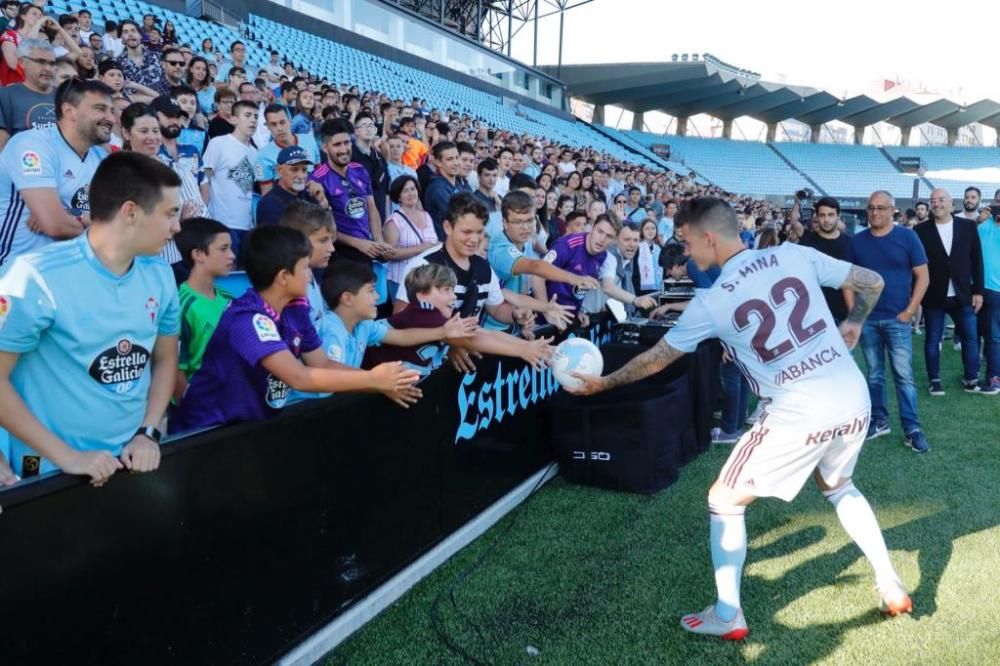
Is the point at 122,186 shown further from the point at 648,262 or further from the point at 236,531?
the point at 648,262

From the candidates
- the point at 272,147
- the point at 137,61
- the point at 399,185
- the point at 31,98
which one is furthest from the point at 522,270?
the point at 137,61

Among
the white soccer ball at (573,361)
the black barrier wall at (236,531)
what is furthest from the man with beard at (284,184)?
the white soccer ball at (573,361)

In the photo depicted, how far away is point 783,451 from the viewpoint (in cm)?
315

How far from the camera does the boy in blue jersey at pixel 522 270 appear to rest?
4879 millimetres

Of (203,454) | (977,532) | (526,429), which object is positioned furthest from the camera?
(526,429)

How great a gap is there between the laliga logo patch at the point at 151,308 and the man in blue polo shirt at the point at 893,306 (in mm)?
5673

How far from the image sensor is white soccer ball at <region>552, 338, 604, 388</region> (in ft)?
12.8

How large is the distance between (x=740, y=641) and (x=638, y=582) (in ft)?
2.02

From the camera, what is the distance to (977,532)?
13.7 feet

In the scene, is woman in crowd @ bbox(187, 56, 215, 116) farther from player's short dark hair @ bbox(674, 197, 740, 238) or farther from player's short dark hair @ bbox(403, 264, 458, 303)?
player's short dark hair @ bbox(674, 197, 740, 238)

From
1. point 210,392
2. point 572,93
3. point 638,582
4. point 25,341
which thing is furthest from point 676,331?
point 572,93

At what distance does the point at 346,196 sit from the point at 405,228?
0.57 m

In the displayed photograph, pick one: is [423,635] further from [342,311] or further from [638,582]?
[342,311]

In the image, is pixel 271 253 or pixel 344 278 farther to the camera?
pixel 344 278
